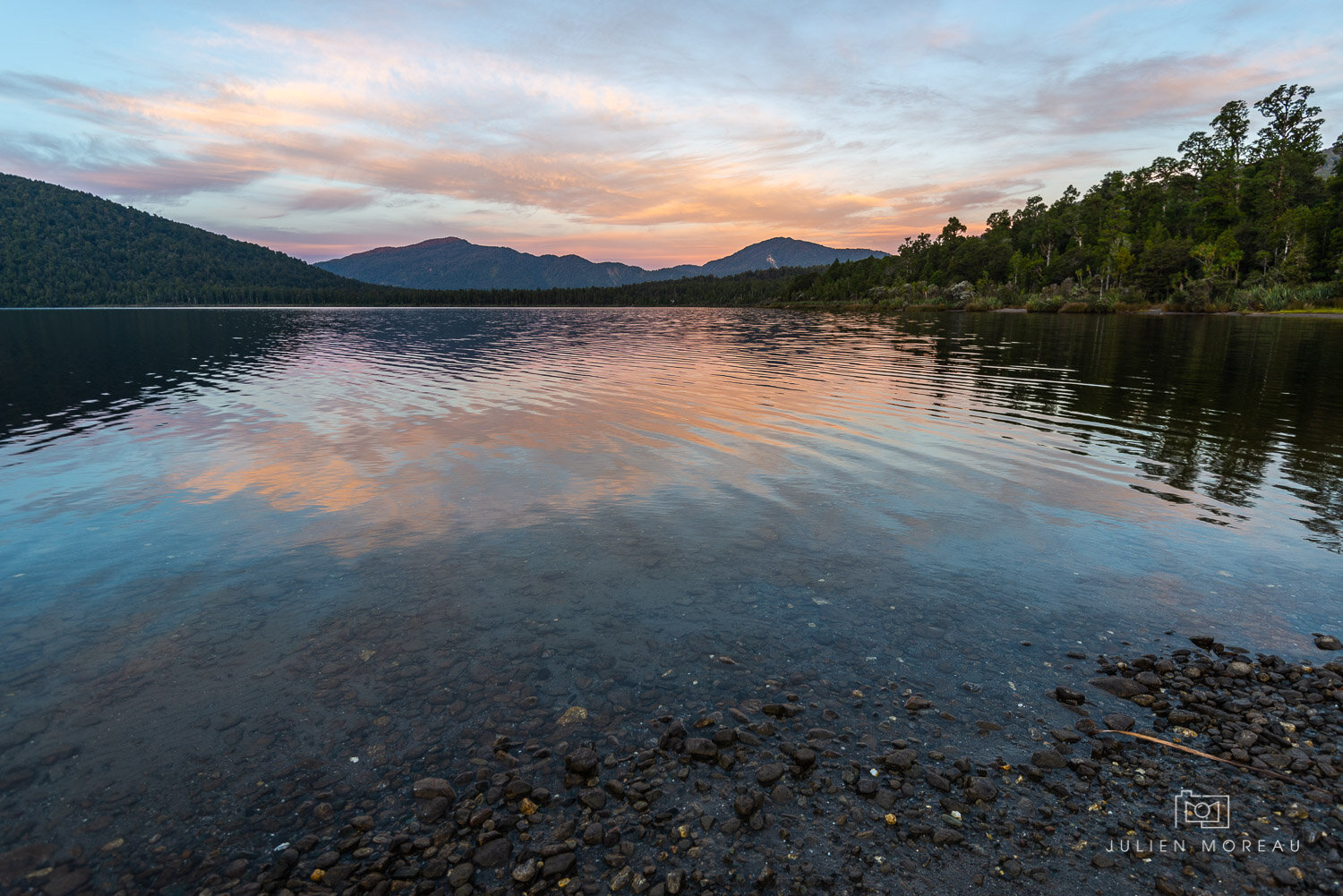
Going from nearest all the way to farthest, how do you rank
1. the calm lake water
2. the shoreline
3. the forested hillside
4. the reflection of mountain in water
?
1. the shoreline
2. the calm lake water
3. the reflection of mountain in water
4. the forested hillside

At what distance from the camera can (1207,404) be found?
29.7 metres

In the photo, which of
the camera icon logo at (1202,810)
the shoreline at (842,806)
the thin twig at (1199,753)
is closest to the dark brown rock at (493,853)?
the shoreline at (842,806)

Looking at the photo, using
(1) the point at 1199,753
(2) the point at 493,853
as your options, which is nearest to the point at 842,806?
(2) the point at 493,853

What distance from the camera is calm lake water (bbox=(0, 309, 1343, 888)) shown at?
23.6 feet

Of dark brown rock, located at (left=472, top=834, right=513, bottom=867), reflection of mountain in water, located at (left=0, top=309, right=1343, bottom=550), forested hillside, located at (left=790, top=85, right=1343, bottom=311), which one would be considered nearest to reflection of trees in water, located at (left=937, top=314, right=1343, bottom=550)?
reflection of mountain in water, located at (left=0, top=309, right=1343, bottom=550)

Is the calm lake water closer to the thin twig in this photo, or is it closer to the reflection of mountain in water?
the reflection of mountain in water

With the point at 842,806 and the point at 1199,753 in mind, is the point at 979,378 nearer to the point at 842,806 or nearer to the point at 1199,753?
the point at 1199,753

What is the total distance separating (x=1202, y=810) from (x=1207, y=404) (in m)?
32.9

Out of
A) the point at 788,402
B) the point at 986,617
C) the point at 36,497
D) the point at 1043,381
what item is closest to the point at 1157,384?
the point at 1043,381

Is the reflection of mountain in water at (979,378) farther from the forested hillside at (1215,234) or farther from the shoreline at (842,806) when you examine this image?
the forested hillside at (1215,234)

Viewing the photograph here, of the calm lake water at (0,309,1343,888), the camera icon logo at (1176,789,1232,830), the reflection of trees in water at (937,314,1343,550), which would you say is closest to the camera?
the camera icon logo at (1176,789,1232,830)

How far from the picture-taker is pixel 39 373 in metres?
44.8

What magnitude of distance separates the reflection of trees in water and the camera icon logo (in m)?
10.9

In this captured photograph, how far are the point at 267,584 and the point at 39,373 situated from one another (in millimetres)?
53907
